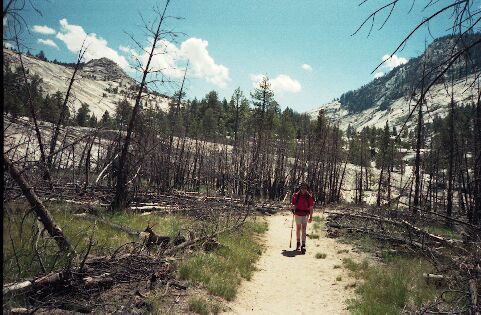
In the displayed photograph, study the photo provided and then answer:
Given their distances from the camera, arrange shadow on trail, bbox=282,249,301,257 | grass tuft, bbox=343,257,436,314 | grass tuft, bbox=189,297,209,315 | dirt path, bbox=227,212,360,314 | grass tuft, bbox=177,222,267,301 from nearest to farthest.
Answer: grass tuft, bbox=189,297,209,315, grass tuft, bbox=343,257,436,314, dirt path, bbox=227,212,360,314, grass tuft, bbox=177,222,267,301, shadow on trail, bbox=282,249,301,257

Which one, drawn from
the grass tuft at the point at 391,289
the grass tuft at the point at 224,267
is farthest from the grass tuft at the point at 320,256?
the grass tuft at the point at 224,267

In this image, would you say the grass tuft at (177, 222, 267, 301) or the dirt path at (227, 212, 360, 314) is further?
the grass tuft at (177, 222, 267, 301)

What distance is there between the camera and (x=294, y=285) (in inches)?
303

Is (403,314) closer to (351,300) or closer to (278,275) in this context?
(351,300)

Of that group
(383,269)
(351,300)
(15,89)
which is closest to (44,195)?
(15,89)

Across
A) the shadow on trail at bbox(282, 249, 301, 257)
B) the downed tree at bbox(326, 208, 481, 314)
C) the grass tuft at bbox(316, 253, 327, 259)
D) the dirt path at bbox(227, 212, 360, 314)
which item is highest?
the downed tree at bbox(326, 208, 481, 314)

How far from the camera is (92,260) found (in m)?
5.77

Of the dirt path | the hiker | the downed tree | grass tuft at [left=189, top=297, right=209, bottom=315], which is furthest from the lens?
the hiker

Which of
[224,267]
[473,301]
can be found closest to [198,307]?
[224,267]

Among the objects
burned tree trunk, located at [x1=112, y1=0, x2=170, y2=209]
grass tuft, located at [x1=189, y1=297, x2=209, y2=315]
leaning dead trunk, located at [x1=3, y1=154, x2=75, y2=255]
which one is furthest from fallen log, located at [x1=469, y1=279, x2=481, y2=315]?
burned tree trunk, located at [x1=112, y1=0, x2=170, y2=209]

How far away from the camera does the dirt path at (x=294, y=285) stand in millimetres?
6309

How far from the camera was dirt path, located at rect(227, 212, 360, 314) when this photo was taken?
6309mm

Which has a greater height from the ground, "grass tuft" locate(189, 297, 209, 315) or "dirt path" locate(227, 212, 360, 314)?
"grass tuft" locate(189, 297, 209, 315)

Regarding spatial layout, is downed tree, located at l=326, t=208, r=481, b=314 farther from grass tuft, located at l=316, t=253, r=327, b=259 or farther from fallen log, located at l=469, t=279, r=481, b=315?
grass tuft, located at l=316, t=253, r=327, b=259
